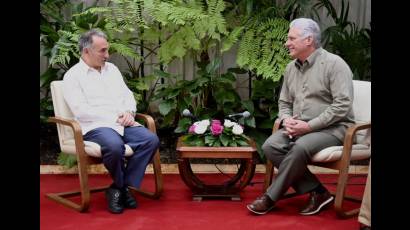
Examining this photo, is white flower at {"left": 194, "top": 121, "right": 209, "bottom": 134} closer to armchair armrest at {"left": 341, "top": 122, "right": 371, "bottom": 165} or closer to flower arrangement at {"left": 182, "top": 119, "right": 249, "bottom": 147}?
flower arrangement at {"left": 182, "top": 119, "right": 249, "bottom": 147}

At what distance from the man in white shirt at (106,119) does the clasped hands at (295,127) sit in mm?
859

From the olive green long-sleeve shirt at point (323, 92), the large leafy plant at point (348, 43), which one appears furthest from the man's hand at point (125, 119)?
the large leafy plant at point (348, 43)

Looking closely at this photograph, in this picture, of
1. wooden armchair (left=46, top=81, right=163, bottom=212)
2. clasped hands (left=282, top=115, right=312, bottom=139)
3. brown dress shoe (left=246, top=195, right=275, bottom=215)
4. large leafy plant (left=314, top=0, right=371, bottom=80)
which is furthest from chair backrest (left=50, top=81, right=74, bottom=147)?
large leafy plant (left=314, top=0, right=371, bottom=80)

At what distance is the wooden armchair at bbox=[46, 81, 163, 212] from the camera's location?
342cm

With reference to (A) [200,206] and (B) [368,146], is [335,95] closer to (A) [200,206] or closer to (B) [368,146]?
(B) [368,146]

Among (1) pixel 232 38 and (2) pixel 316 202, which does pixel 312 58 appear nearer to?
(2) pixel 316 202

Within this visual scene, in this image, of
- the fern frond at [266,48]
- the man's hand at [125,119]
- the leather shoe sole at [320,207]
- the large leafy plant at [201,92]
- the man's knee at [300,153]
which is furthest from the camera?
the large leafy plant at [201,92]

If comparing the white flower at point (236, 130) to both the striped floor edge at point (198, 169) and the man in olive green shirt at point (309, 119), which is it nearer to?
the man in olive green shirt at point (309, 119)

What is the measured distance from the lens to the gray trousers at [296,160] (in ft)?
11.1

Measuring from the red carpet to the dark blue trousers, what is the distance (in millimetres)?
225

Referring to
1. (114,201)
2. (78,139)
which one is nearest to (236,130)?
(114,201)

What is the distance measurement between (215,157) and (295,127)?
57 cm

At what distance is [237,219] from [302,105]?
84 centimetres

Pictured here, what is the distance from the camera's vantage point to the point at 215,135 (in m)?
3.80
